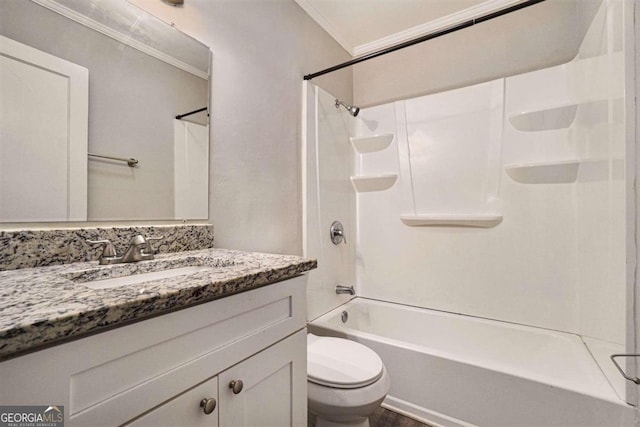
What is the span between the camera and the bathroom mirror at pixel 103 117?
0.81 m

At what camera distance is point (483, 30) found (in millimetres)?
1998

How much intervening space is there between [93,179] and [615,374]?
6.98ft

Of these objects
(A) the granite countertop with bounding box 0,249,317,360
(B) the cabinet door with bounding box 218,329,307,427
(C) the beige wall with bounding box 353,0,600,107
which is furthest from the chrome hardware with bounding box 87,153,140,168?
(C) the beige wall with bounding box 353,0,600,107

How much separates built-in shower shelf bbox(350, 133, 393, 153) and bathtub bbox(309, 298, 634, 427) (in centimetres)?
126

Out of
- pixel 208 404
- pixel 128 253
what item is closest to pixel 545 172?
pixel 208 404

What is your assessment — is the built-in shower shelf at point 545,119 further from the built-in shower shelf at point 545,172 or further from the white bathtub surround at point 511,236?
the built-in shower shelf at point 545,172

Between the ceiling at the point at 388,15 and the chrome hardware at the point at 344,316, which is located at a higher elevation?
the ceiling at the point at 388,15

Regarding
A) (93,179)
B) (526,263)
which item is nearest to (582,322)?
(526,263)

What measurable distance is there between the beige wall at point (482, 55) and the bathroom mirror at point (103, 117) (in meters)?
1.55

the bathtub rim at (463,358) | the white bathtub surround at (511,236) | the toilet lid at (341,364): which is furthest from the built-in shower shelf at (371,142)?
the toilet lid at (341,364)

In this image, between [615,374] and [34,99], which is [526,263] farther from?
[34,99]

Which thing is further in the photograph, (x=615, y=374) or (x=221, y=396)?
(x=615, y=374)

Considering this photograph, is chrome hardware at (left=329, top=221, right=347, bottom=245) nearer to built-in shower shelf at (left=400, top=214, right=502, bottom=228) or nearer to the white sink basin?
built-in shower shelf at (left=400, top=214, right=502, bottom=228)

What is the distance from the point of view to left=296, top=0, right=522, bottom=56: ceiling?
1.92 meters
